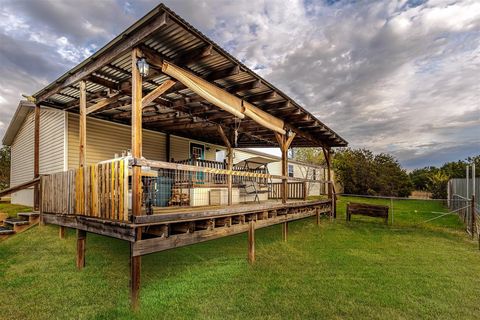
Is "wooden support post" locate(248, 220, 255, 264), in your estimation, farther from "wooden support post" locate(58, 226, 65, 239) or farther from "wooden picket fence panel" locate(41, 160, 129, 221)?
"wooden support post" locate(58, 226, 65, 239)

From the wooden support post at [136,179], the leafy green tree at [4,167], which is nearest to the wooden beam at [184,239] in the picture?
the wooden support post at [136,179]

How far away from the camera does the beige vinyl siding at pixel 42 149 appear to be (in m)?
7.84

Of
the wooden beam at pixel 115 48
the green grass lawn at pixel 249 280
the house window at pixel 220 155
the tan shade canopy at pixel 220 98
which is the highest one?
the wooden beam at pixel 115 48

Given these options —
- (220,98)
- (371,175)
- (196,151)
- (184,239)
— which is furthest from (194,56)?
(371,175)

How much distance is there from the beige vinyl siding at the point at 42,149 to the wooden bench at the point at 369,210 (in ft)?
33.3

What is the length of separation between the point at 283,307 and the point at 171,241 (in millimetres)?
1827

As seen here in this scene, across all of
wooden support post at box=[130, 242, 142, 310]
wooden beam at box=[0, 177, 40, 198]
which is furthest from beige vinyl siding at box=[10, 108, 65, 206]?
wooden support post at box=[130, 242, 142, 310]

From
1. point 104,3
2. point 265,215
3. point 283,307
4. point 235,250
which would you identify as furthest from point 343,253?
point 104,3

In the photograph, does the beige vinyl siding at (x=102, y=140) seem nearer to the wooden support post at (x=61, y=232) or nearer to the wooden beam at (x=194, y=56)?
the wooden support post at (x=61, y=232)

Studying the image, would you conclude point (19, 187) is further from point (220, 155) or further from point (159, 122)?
point (220, 155)

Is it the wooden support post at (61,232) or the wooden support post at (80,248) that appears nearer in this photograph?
the wooden support post at (80,248)

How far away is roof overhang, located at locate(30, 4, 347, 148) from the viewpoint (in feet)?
12.2

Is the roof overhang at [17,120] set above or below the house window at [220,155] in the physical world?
above

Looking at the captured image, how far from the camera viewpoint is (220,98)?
504 centimetres
